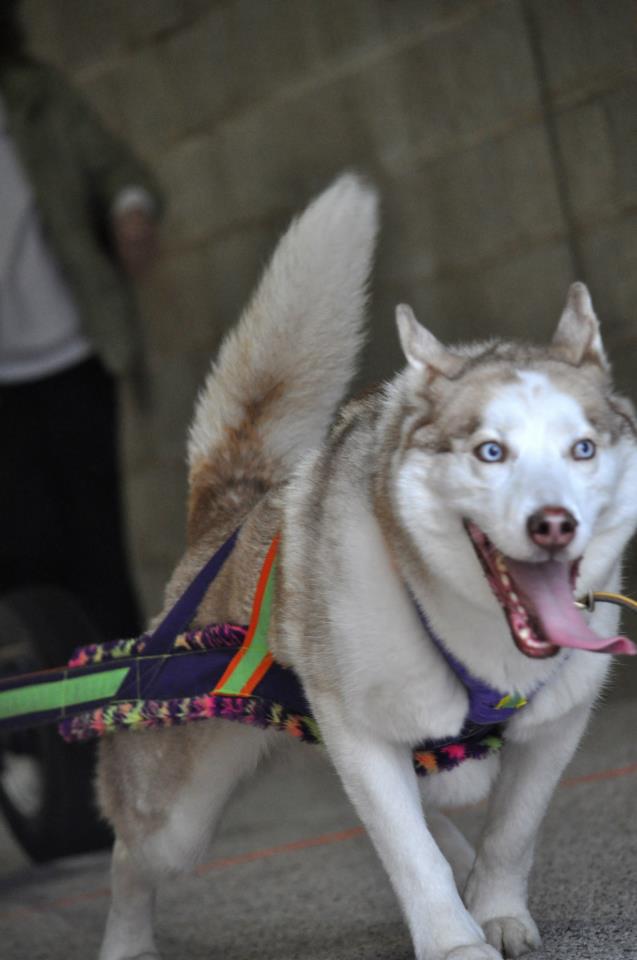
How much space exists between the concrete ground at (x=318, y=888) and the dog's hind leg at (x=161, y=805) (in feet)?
0.31

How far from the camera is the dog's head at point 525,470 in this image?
179 cm

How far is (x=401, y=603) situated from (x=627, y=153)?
7.85 feet

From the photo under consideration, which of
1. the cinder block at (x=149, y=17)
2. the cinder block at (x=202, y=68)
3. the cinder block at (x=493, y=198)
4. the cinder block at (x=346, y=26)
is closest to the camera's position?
the cinder block at (x=493, y=198)

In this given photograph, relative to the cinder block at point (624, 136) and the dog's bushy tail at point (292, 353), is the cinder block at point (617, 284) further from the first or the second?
the dog's bushy tail at point (292, 353)

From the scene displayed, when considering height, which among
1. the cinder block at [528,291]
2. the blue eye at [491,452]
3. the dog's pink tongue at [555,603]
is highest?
the blue eye at [491,452]

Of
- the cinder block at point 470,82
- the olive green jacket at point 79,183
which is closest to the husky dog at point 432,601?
the olive green jacket at point 79,183

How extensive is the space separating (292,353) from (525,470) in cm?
72

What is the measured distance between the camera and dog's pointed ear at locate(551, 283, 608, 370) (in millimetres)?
2023

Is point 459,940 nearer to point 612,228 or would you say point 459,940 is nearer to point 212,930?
point 212,930

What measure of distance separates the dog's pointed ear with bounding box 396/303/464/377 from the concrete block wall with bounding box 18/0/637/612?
7.27 feet

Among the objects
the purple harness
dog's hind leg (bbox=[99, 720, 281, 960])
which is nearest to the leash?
the purple harness

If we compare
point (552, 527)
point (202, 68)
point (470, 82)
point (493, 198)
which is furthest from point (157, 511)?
point (552, 527)

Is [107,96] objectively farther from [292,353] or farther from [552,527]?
[552,527]

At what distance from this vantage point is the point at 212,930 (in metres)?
2.71
